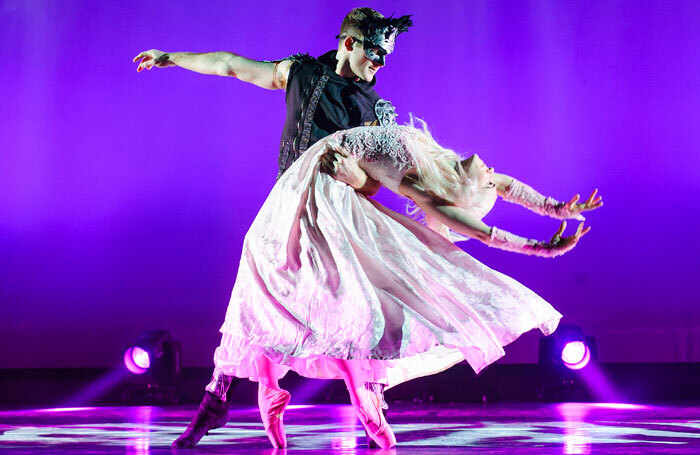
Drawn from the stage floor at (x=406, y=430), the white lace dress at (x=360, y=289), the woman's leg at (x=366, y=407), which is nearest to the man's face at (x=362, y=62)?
the white lace dress at (x=360, y=289)

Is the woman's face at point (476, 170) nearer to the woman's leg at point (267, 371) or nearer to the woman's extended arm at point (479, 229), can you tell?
the woman's extended arm at point (479, 229)

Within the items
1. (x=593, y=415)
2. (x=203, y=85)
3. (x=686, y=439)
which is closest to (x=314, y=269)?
(x=686, y=439)

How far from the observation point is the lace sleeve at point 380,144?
75.3 inches

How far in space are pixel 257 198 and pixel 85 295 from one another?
929mm

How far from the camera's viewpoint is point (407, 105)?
12.2 ft

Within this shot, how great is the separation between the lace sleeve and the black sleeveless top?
0.17 metres

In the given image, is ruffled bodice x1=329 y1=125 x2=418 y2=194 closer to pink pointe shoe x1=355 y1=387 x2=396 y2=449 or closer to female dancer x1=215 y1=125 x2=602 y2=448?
female dancer x1=215 y1=125 x2=602 y2=448

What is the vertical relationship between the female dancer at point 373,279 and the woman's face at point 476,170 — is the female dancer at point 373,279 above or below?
below

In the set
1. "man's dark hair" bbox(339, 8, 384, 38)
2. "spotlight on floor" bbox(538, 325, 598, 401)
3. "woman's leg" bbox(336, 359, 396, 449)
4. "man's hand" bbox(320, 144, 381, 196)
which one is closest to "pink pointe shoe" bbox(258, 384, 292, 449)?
"woman's leg" bbox(336, 359, 396, 449)

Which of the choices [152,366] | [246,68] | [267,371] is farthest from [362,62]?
[152,366]

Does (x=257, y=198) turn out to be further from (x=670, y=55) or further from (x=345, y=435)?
(x=670, y=55)

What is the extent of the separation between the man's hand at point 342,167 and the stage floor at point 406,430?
64cm

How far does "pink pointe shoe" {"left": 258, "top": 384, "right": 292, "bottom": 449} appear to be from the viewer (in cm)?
191

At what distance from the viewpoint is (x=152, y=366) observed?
354 centimetres
